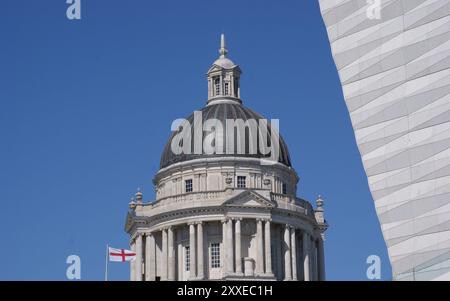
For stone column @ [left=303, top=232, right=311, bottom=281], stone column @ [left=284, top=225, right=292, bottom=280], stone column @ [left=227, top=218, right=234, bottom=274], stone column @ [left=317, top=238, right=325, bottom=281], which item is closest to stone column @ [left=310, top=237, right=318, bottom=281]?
stone column @ [left=317, top=238, right=325, bottom=281]

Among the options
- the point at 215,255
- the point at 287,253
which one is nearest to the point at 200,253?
the point at 215,255

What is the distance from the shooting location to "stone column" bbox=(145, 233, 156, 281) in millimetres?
124994

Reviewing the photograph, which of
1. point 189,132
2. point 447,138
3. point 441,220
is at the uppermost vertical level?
point 189,132

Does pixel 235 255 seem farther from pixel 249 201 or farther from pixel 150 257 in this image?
pixel 150 257

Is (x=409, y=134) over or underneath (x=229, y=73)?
underneath

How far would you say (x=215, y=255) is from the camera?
122250mm

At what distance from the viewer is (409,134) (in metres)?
70.1

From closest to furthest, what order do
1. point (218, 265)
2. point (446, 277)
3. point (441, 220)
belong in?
point (446, 277)
point (441, 220)
point (218, 265)

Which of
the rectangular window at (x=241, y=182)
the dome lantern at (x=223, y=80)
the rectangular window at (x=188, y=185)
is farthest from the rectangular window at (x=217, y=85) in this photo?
the rectangular window at (x=241, y=182)

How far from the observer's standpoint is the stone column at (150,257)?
12499 cm

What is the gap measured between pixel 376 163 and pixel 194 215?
52416 millimetres
